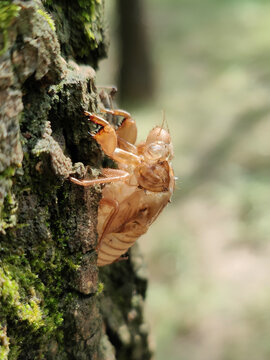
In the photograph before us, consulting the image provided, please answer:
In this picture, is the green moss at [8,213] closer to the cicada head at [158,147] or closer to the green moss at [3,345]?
the green moss at [3,345]

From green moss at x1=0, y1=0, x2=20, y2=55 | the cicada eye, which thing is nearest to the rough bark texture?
green moss at x1=0, y1=0, x2=20, y2=55

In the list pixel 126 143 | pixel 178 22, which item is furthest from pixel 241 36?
pixel 126 143

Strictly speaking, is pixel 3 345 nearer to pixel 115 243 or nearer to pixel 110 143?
pixel 115 243

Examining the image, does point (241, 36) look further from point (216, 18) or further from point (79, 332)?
point (79, 332)

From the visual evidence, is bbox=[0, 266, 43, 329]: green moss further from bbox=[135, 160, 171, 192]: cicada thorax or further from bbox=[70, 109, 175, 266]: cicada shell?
bbox=[135, 160, 171, 192]: cicada thorax

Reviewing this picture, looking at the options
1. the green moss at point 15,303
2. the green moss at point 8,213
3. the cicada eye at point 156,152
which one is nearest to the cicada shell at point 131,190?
the cicada eye at point 156,152
